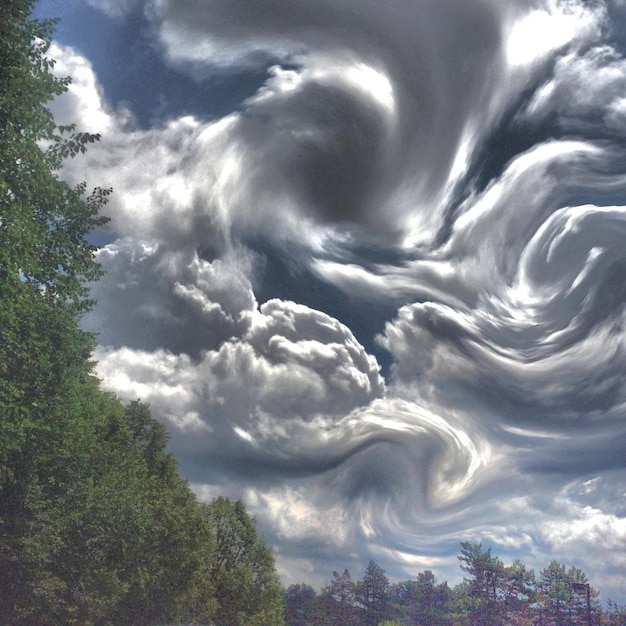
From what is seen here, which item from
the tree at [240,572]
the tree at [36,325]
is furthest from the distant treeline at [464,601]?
the tree at [36,325]

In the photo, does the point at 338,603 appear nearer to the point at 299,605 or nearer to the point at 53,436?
the point at 299,605

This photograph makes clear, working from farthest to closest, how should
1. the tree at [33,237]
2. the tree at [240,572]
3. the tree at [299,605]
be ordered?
the tree at [299,605], the tree at [240,572], the tree at [33,237]

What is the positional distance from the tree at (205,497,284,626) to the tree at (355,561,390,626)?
130116 millimetres

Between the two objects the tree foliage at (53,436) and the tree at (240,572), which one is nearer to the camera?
the tree foliage at (53,436)

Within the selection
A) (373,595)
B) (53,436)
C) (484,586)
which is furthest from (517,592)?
(53,436)

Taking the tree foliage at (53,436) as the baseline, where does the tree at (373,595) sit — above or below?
above

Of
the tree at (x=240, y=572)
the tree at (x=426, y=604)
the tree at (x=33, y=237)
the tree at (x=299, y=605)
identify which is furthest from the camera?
the tree at (x=426, y=604)

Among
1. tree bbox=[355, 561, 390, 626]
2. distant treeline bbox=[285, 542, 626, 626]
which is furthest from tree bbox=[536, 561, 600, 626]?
tree bbox=[355, 561, 390, 626]

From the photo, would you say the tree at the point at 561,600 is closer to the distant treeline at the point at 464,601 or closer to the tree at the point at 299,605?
the distant treeline at the point at 464,601

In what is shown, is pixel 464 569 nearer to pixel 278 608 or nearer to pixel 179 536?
pixel 278 608

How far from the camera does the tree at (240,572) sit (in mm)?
46312

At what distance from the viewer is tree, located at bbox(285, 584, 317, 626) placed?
5940 inches

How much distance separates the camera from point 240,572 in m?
47.6

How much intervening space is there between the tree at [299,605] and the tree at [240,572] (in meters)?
107
